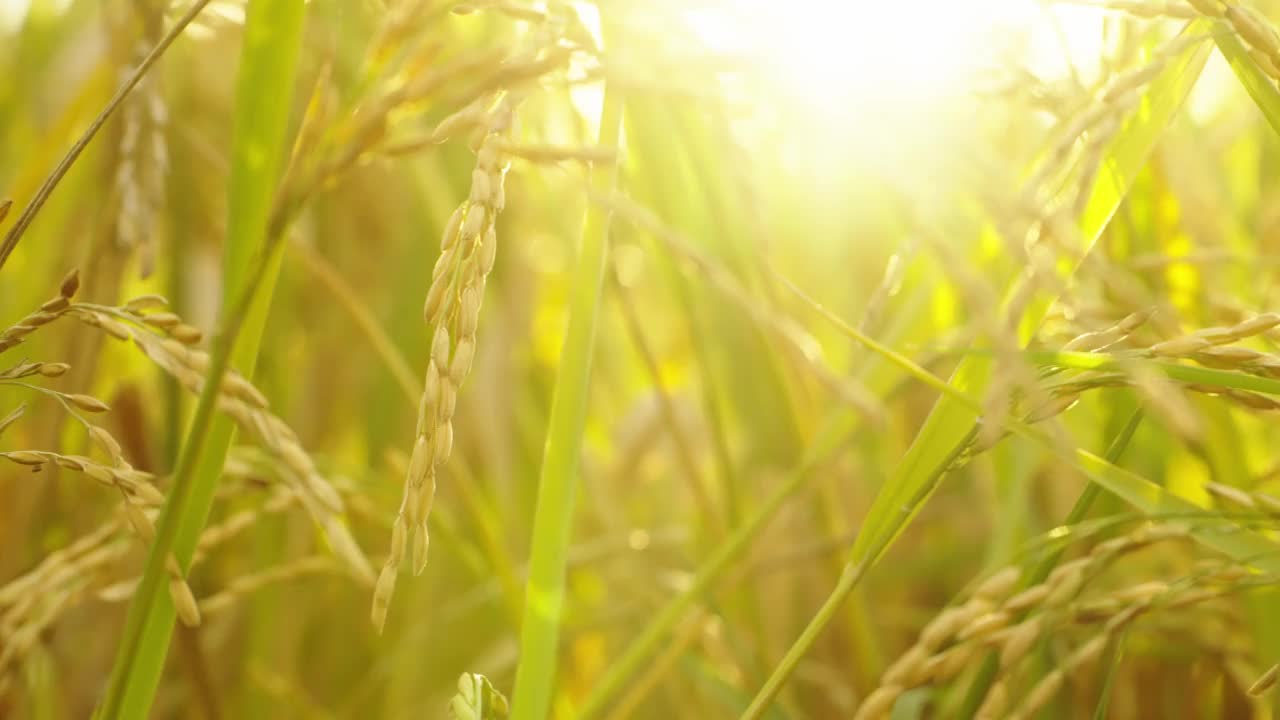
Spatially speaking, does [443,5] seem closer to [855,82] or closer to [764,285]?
[855,82]

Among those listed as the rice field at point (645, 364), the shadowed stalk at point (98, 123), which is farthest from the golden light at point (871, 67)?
the shadowed stalk at point (98, 123)

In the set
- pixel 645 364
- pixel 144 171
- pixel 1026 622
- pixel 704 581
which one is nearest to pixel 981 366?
pixel 1026 622

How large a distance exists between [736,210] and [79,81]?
42.4 inches

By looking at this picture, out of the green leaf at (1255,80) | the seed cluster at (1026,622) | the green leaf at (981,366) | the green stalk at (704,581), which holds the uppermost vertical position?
the green leaf at (1255,80)

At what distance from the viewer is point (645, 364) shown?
1.24 m

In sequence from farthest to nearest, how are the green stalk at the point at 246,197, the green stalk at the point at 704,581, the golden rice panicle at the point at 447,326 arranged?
→ the green stalk at the point at 704,581
the green stalk at the point at 246,197
the golden rice panicle at the point at 447,326

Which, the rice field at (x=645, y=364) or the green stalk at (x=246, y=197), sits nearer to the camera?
the rice field at (x=645, y=364)

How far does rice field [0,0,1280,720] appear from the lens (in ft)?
1.41

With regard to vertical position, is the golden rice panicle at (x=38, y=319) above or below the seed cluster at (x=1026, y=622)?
above

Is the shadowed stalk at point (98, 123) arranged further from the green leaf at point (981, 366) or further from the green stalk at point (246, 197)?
the green leaf at point (981, 366)

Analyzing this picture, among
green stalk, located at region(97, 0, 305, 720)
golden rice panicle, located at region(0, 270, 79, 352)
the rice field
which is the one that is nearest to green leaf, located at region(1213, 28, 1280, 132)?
the rice field

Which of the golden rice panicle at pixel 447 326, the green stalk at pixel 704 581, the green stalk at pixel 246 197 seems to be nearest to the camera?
the golden rice panicle at pixel 447 326

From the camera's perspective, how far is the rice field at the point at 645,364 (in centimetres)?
43

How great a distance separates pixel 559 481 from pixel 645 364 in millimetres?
657
